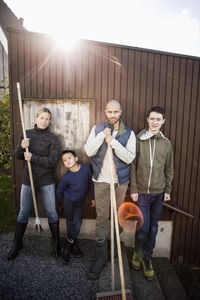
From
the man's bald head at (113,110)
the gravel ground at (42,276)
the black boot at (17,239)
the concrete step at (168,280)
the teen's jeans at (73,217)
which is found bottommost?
the concrete step at (168,280)

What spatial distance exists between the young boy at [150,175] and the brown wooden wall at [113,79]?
0.71 meters

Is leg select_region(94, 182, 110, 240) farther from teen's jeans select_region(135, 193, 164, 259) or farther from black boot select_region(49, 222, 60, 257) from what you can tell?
black boot select_region(49, 222, 60, 257)

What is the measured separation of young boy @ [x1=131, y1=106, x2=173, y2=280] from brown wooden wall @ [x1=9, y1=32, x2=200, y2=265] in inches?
28.0

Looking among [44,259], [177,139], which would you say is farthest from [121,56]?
[44,259]

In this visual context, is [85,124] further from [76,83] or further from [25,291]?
[25,291]

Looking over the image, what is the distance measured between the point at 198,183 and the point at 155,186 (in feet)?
5.33

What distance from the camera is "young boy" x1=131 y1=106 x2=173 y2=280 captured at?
296 centimetres

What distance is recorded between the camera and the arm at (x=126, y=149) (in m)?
2.63

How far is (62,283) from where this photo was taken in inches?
106

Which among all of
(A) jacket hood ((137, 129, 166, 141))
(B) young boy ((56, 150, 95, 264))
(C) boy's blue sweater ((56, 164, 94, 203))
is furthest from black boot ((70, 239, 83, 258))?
(A) jacket hood ((137, 129, 166, 141))

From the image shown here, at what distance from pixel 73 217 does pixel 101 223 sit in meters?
0.60

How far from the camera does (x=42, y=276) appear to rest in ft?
9.11

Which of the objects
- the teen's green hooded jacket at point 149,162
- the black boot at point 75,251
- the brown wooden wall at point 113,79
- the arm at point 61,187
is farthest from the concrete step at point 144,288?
the brown wooden wall at point 113,79

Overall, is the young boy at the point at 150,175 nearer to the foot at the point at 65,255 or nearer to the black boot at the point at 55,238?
the foot at the point at 65,255
